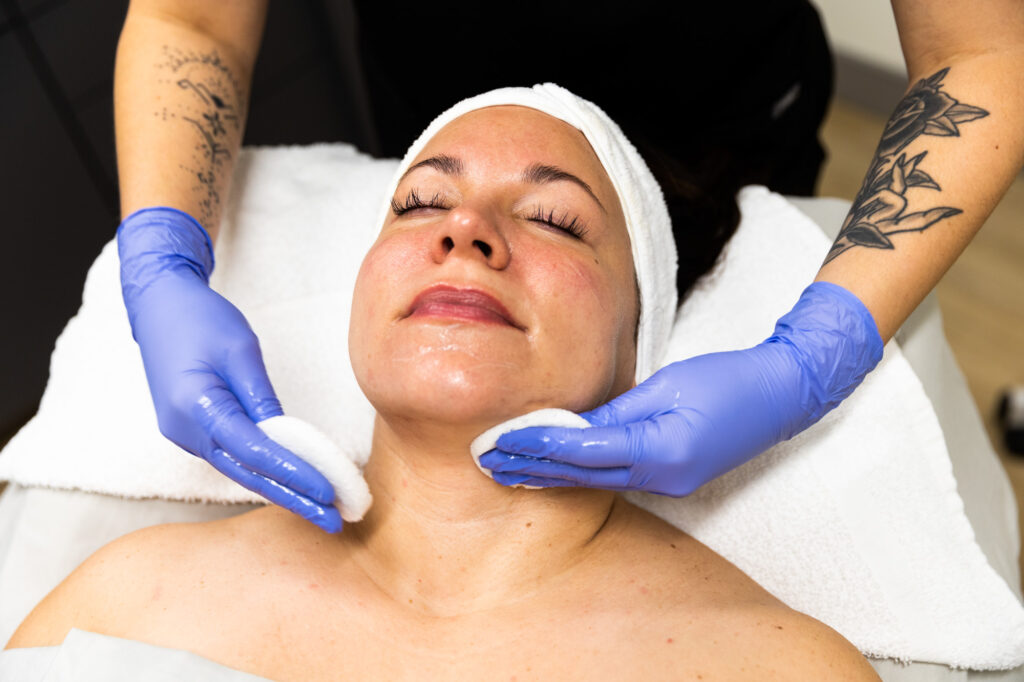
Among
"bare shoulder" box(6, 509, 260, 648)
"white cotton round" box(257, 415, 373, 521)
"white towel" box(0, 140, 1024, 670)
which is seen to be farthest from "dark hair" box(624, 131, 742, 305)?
"bare shoulder" box(6, 509, 260, 648)

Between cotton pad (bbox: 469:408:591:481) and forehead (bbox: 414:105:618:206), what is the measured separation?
0.39 metres

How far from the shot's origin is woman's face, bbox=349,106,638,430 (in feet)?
3.45

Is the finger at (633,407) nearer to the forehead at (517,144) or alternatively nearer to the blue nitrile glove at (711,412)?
the blue nitrile glove at (711,412)

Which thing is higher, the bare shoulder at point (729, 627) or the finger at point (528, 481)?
the finger at point (528, 481)

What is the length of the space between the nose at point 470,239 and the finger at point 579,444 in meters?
0.24

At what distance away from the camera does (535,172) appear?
1213mm

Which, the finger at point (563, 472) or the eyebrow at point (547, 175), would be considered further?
the eyebrow at point (547, 175)

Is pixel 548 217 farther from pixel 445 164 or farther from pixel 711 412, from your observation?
pixel 711 412

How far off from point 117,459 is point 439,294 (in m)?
0.80

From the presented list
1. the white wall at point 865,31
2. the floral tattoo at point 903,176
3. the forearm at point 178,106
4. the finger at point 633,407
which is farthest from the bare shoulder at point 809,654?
the white wall at point 865,31

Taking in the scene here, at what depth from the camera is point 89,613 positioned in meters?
1.17

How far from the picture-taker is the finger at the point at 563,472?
1085mm

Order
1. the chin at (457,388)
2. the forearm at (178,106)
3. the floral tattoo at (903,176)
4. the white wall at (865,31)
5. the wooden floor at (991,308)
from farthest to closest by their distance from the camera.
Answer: the white wall at (865,31) < the wooden floor at (991,308) < the forearm at (178,106) < the floral tattoo at (903,176) < the chin at (457,388)

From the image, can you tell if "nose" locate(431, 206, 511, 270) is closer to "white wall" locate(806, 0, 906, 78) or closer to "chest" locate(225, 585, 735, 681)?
"chest" locate(225, 585, 735, 681)
